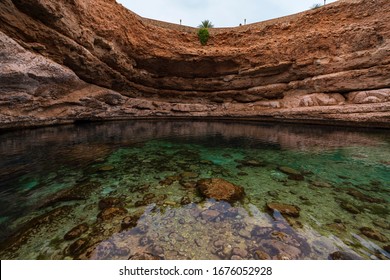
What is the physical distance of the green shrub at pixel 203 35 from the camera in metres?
22.5

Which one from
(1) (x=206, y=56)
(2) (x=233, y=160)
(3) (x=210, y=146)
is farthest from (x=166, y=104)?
(2) (x=233, y=160)

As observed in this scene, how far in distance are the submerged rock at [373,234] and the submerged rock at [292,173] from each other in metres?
2.29

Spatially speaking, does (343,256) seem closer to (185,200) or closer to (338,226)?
(338,226)

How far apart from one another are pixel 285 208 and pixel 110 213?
3.60m

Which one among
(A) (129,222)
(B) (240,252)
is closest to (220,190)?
(B) (240,252)

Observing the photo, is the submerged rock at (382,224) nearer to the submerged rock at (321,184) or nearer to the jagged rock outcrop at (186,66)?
the submerged rock at (321,184)

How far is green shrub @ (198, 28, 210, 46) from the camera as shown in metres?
22.5

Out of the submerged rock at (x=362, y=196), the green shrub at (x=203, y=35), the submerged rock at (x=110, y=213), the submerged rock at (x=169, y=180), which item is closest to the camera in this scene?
the submerged rock at (x=110, y=213)

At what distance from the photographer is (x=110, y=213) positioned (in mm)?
3691

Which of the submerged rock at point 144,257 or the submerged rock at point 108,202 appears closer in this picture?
the submerged rock at point 144,257

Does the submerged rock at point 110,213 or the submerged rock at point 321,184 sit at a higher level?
the submerged rock at point 321,184

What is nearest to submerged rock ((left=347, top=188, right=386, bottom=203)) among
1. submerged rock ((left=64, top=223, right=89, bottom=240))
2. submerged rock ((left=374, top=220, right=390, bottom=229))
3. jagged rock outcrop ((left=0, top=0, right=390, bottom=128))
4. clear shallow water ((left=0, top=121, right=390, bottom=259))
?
clear shallow water ((left=0, top=121, right=390, bottom=259))

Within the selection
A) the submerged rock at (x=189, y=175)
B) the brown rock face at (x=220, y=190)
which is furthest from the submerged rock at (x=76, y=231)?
the submerged rock at (x=189, y=175)

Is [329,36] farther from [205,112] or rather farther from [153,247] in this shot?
[153,247]
